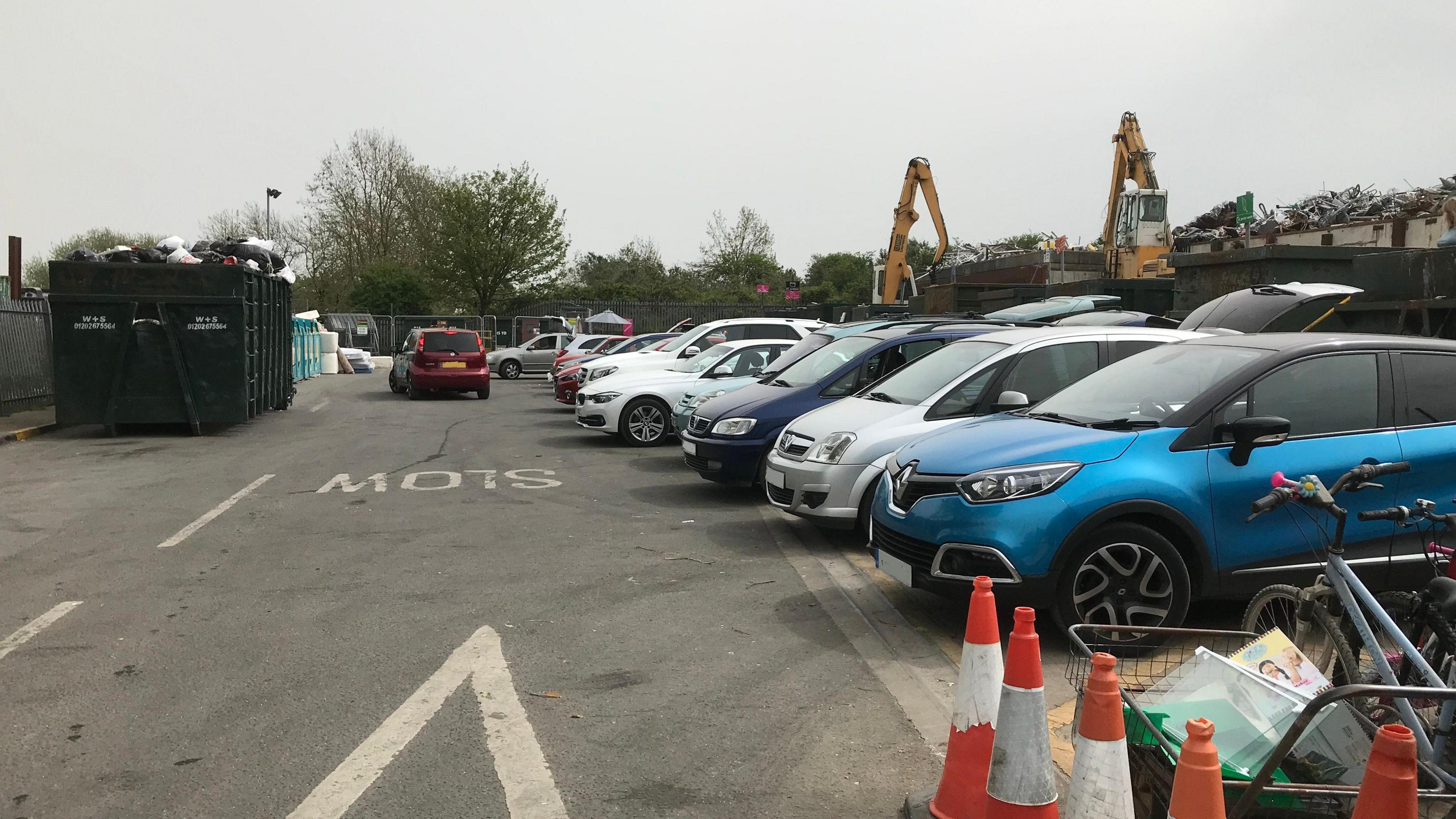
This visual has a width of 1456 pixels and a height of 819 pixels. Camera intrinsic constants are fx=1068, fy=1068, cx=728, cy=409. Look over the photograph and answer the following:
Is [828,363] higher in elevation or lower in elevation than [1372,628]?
higher

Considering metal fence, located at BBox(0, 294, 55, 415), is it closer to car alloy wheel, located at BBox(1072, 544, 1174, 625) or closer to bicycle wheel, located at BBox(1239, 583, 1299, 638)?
car alloy wheel, located at BBox(1072, 544, 1174, 625)

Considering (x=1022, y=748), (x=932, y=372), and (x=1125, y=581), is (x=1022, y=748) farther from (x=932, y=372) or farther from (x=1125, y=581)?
(x=932, y=372)

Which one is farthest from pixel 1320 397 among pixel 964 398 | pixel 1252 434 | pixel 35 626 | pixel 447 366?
pixel 447 366

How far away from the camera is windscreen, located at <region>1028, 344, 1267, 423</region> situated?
594cm

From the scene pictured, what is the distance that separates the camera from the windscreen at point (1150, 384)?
5938mm

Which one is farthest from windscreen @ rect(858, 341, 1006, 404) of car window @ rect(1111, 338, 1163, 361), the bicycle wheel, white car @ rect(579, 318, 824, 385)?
white car @ rect(579, 318, 824, 385)

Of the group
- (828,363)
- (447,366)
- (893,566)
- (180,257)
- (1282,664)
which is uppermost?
(180,257)

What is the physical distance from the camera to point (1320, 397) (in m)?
5.86

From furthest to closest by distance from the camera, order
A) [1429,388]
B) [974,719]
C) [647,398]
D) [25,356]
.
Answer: [25,356] → [647,398] → [1429,388] → [974,719]

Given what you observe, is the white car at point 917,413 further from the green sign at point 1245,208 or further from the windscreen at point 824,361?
the green sign at point 1245,208

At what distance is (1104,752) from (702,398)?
35.3 feet

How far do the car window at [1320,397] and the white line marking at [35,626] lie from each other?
6.64 meters

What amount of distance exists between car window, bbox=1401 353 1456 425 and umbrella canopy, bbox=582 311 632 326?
4133 centimetres

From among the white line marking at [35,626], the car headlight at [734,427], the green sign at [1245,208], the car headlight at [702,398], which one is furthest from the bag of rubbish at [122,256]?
the green sign at [1245,208]
